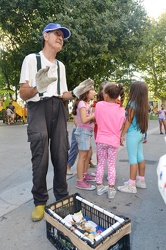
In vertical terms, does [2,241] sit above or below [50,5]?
below

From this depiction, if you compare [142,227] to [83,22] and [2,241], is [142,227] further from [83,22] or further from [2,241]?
[83,22]

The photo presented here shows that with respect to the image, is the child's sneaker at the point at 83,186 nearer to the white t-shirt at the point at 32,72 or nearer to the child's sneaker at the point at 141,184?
the child's sneaker at the point at 141,184

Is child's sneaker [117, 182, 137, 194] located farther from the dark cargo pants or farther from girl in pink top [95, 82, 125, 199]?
the dark cargo pants

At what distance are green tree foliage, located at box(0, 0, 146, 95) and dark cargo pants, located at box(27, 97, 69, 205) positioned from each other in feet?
36.7

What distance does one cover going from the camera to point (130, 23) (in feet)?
48.8

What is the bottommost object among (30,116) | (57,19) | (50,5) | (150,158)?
(150,158)

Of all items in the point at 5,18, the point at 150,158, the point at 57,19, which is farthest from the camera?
the point at 5,18

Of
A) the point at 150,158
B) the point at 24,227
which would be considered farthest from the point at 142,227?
the point at 150,158

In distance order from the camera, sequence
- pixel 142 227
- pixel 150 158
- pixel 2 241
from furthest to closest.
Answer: pixel 150 158
pixel 142 227
pixel 2 241

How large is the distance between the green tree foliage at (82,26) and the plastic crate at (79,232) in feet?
38.9

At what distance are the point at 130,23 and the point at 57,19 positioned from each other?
4942 mm

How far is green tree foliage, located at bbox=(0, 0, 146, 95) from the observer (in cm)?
1332

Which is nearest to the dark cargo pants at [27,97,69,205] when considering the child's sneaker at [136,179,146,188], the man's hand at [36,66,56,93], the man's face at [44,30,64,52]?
the man's hand at [36,66,56,93]

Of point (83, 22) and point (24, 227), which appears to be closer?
point (24, 227)
